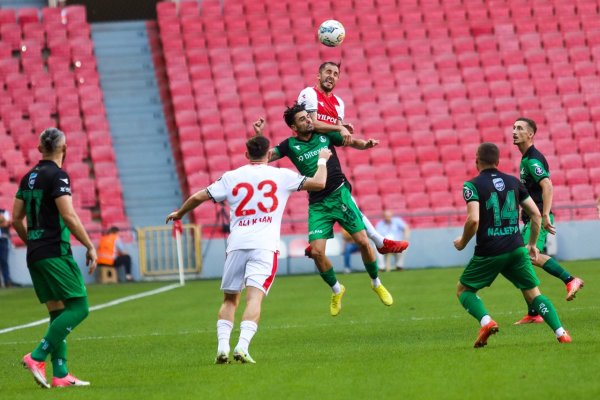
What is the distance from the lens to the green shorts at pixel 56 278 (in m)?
8.95

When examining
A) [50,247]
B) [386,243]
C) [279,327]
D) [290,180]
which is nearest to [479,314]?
[290,180]

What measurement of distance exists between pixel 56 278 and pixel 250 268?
5.77 feet

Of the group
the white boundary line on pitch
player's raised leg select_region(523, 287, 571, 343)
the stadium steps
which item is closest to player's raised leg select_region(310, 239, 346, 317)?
player's raised leg select_region(523, 287, 571, 343)

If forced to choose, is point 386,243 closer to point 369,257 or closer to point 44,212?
point 369,257

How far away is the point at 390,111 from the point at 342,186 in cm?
1599

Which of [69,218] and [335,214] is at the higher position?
[69,218]

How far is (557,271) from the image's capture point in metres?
13.1

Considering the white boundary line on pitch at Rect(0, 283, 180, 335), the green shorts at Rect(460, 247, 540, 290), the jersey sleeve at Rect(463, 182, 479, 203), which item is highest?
the jersey sleeve at Rect(463, 182, 479, 203)

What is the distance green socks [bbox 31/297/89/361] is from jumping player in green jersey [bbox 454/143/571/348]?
325 cm

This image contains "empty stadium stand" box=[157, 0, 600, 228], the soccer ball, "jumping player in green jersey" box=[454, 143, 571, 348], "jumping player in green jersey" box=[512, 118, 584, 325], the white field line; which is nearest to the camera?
"jumping player in green jersey" box=[454, 143, 571, 348]

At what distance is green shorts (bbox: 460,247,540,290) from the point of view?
1013 cm

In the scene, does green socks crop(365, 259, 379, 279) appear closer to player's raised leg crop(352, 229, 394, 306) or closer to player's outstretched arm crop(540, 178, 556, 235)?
player's raised leg crop(352, 229, 394, 306)

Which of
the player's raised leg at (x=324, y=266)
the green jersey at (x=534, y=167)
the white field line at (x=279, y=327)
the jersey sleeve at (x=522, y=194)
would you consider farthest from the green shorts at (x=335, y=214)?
the jersey sleeve at (x=522, y=194)

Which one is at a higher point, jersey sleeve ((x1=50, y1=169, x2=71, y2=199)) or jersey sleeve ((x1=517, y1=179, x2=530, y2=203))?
jersey sleeve ((x1=50, y1=169, x2=71, y2=199))
